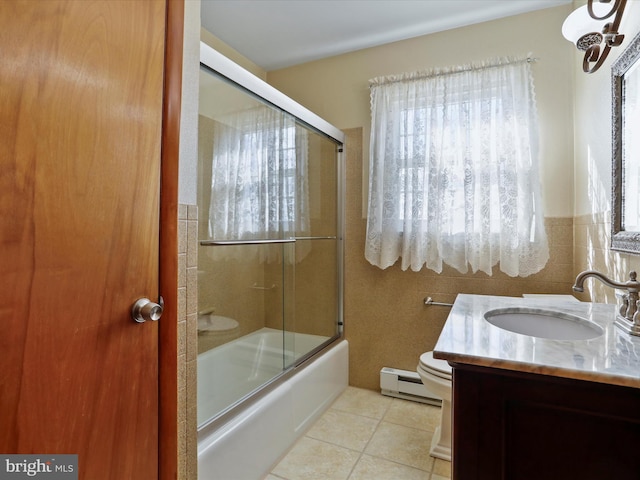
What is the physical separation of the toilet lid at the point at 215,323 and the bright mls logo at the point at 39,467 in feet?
2.71

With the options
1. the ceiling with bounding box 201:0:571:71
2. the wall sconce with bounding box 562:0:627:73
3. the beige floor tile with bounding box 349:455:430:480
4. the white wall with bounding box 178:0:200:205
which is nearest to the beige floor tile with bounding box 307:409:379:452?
the beige floor tile with bounding box 349:455:430:480

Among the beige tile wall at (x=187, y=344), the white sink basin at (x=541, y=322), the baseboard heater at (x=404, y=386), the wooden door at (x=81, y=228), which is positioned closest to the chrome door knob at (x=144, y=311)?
the wooden door at (x=81, y=228)

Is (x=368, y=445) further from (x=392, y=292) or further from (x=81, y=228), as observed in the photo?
(x=81, y=228)

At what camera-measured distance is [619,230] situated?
1.33 meters

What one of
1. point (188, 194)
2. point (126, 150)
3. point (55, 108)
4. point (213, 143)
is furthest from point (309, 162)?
point (55, 108)

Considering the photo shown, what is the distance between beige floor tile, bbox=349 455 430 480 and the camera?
1610mm

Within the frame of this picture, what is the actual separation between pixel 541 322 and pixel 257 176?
57.1 inches

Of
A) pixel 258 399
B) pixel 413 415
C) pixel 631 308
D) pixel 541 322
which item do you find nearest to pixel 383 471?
pixel 413 415

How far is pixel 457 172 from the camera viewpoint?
7.01ft

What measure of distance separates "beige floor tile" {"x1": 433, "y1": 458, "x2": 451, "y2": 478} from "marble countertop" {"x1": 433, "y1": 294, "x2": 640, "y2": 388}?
0.98m

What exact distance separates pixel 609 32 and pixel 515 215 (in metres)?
0.97

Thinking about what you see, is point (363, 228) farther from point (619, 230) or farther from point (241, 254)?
point (619, 230)

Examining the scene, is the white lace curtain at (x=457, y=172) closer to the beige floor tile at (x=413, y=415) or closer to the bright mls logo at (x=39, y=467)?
the beige floor tile at (x=413, y=415)

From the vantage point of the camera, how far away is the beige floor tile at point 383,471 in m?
1.61
